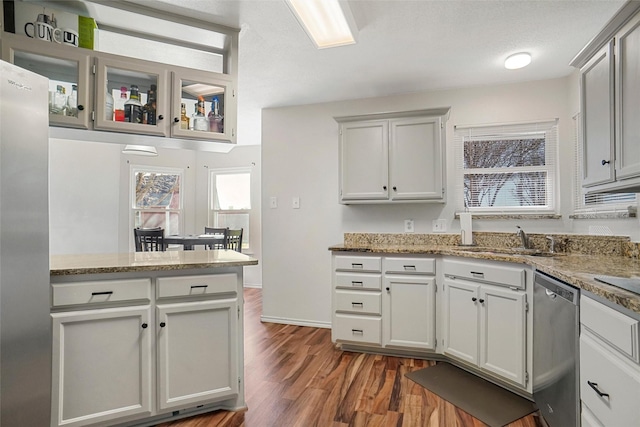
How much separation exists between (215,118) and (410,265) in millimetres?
1850

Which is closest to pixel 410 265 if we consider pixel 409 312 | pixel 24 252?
pixel 409 312

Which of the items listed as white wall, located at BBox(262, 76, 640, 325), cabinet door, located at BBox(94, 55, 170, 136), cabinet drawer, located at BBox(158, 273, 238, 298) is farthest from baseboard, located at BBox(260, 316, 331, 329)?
cabinet door, located at BBox(94, 55, 170, 136)

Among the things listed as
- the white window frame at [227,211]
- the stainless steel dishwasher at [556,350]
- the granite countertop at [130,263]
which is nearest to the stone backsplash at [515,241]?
the stainless steel dishwasher at [556,350]

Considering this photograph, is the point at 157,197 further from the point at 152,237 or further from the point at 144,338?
the point at 144,338

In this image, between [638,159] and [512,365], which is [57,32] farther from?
[512,365]

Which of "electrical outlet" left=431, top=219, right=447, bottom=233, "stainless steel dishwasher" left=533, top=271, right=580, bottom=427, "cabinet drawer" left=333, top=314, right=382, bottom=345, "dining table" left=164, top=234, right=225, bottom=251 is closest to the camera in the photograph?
"stainless steel dishwasher" left=533, top=271, right=580, bottom=427

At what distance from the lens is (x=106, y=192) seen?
14.9ft

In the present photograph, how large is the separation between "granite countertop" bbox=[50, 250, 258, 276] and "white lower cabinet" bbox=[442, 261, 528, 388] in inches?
61.2

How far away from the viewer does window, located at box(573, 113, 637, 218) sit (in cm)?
213

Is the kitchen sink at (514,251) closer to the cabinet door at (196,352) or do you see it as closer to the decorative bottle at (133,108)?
the cabinet door at (196,352)

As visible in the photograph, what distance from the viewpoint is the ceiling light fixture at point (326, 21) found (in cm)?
191

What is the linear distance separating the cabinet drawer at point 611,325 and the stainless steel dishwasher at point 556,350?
104mm

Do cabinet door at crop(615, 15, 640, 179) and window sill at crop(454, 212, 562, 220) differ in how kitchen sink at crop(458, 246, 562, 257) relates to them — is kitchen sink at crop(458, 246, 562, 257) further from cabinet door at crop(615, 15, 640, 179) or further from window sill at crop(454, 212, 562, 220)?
cabinet door at crop(615, 15, 640, 179)

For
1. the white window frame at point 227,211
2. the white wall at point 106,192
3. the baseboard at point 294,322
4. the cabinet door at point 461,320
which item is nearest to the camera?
the cabinet door at point 461,320
